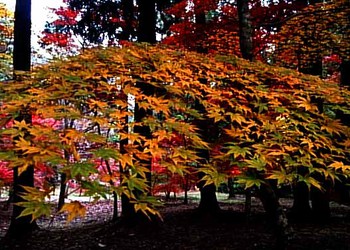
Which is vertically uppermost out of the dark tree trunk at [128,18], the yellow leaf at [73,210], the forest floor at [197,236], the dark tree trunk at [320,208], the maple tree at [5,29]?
the maple tree at [5,29]

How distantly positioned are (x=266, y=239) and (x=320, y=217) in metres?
1.85

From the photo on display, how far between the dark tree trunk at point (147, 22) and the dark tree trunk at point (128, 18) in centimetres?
197

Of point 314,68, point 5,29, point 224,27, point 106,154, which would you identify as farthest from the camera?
point 5,29

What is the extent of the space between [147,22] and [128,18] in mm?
2502

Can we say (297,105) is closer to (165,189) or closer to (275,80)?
(275,80)

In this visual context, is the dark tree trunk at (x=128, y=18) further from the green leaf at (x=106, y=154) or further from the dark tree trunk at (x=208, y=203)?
the green leaf at (x=106, y=154)

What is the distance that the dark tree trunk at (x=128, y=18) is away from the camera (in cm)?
869

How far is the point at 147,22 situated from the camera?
6.78 metres

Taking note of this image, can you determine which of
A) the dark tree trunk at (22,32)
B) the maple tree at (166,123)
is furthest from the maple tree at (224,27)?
the maple tree at (166,123)

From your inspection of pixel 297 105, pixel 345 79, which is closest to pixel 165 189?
pixel 345 79

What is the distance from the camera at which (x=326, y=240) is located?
5145mm

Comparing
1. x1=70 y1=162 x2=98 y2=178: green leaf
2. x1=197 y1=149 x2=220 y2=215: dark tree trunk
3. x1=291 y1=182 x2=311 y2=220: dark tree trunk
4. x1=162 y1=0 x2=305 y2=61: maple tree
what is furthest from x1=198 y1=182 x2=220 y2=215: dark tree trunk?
x1=70 y1=162 x2=98 y2=178: green leaf

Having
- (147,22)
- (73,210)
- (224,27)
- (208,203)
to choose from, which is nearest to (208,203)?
(208,203)

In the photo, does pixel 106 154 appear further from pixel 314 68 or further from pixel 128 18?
pixel 128 18
